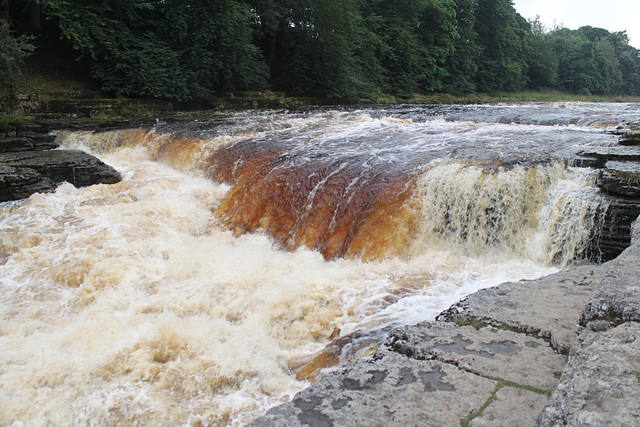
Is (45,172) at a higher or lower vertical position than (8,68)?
lower

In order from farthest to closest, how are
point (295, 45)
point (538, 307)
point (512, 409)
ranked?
1. point (295, 45)
2. point (538, 307)
3. point (512, 409)

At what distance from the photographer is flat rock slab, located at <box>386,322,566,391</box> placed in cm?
188

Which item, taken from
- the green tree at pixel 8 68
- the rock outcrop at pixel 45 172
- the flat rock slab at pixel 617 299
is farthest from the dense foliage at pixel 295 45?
the flat rock slab at pixel 617 299

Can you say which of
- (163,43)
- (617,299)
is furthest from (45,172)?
(163,43)

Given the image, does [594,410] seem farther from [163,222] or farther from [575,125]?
[575,125]

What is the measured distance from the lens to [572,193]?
5.13 metres

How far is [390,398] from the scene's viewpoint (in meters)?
1.82

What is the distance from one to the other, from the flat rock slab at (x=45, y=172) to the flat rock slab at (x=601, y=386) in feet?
28.8

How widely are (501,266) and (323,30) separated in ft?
68.9

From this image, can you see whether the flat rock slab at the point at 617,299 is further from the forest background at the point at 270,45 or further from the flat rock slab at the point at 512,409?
the forest background at the point at 270,45

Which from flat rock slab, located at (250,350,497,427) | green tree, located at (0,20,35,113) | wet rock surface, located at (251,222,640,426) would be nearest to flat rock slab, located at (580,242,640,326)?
wet rock surface, located at (251,222,640,426)

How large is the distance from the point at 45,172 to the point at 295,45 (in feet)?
63.9

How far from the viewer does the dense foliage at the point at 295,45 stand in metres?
16.8

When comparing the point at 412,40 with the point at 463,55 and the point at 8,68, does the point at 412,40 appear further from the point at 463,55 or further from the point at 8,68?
the point at 8,68
